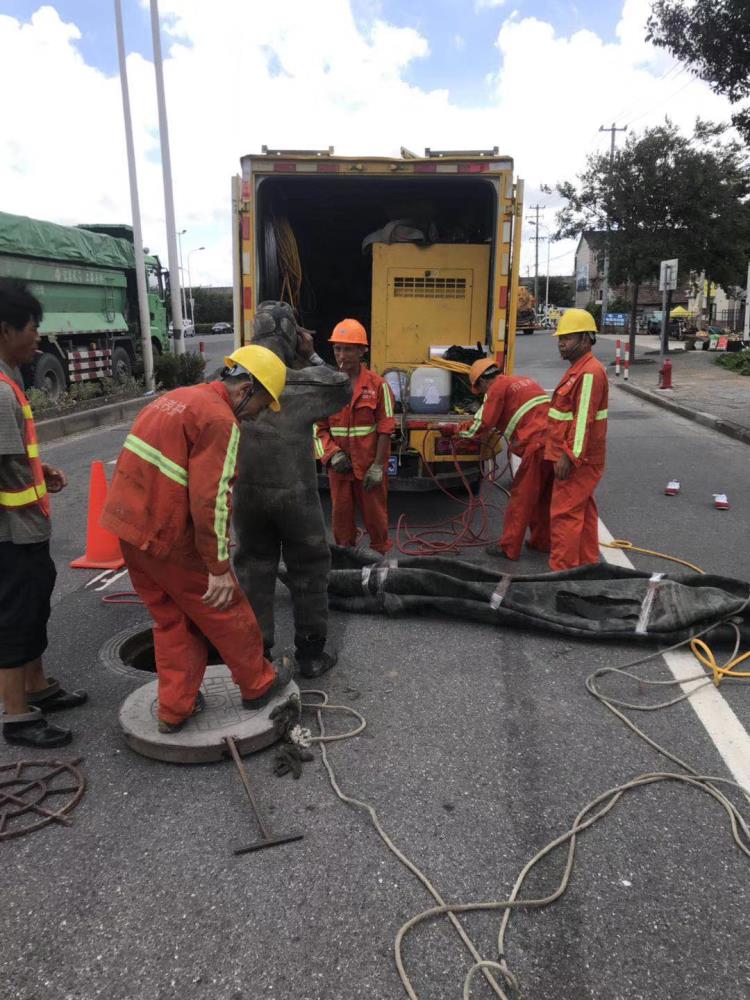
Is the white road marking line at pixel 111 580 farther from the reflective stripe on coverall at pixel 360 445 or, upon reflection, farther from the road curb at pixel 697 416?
the road curb at pixel 697 416

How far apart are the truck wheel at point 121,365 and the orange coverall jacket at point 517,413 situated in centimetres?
1265

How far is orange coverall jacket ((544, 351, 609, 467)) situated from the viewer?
482 centimetres

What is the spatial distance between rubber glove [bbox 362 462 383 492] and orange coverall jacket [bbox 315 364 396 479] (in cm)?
10

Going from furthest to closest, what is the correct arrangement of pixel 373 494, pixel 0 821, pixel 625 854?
pixel 373 494, pixel 0 821, pixel 625 854

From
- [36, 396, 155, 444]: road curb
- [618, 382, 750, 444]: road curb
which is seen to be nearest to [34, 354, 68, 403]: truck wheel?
[36, 396, 155, 444]: road curb

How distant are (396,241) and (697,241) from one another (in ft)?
61.7

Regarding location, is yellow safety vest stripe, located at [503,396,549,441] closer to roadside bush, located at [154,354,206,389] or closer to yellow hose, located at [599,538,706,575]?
yellow hose, located at [599,538,706,575]

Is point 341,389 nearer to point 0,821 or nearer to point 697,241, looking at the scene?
point 0,821

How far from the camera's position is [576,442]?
4.83 meters

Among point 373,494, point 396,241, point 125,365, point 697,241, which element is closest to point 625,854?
point 373,494

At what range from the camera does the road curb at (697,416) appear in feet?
37.3

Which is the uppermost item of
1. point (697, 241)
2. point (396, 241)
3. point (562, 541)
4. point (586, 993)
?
point (697, 241)

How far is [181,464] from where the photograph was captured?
2.75m

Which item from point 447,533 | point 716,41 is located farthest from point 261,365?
point 716,41
